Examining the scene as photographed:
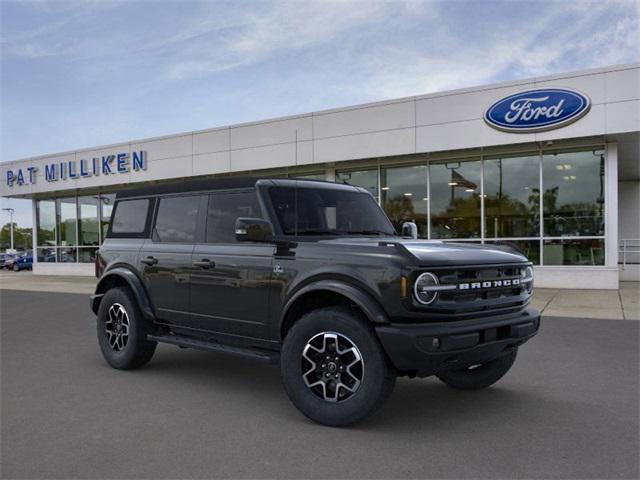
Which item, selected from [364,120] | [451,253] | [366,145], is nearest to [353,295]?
[451,253]

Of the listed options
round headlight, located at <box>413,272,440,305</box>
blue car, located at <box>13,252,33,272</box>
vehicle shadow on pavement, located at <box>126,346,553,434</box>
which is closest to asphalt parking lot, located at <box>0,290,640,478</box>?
vehicle shadow on pavement, located at <box>126,346,553,434</box>

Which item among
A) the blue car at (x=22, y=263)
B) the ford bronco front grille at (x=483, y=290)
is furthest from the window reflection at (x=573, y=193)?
the blue car at (x=22, y=263)

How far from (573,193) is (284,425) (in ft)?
42.3

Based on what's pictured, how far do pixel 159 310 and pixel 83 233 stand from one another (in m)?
22.0

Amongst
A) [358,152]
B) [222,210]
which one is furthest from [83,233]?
[222,210]

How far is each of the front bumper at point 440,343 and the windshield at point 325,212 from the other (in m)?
1.45

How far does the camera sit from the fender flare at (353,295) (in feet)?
13.1

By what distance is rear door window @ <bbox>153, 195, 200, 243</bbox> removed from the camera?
5703 mm

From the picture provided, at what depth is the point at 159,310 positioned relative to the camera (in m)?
5.75

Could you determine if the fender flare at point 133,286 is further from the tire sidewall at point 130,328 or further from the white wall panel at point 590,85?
the white wall panel at point 590,85

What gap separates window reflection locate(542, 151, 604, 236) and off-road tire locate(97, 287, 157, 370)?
1211cm

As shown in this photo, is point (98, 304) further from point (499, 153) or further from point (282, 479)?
point (499, 153)

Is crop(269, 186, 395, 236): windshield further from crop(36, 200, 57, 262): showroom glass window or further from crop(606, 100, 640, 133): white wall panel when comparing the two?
crop(36, 200, 57, 262): showroom glass window

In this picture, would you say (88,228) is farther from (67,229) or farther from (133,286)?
(133,286)
